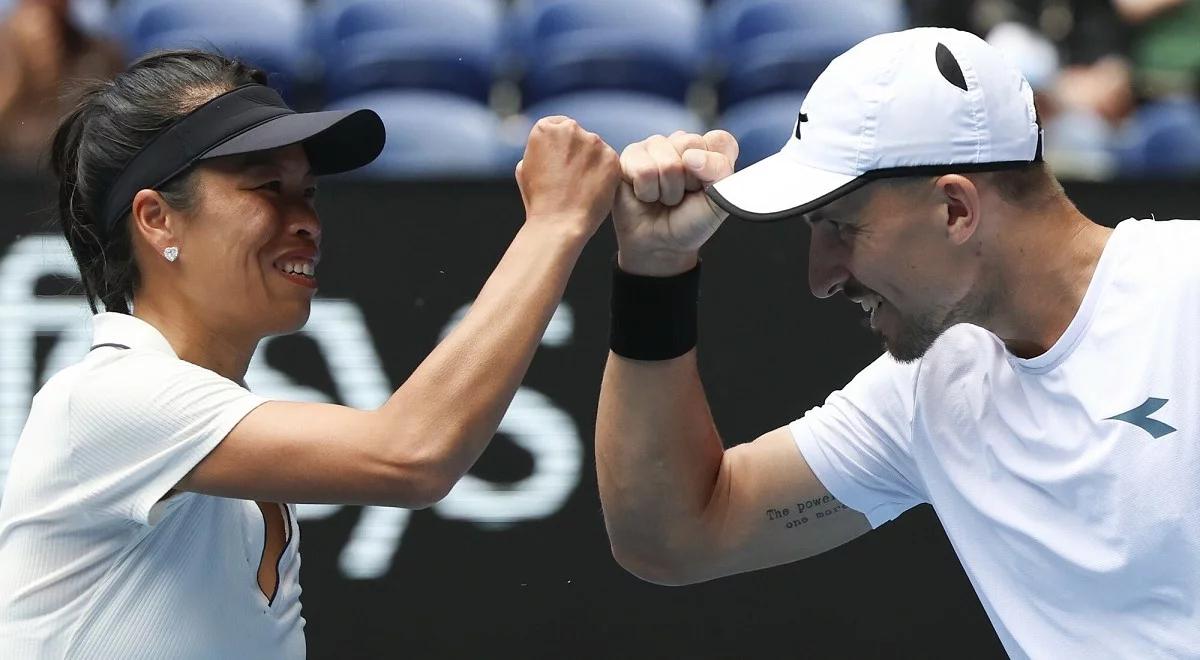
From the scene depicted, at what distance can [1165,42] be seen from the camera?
509 centimetres

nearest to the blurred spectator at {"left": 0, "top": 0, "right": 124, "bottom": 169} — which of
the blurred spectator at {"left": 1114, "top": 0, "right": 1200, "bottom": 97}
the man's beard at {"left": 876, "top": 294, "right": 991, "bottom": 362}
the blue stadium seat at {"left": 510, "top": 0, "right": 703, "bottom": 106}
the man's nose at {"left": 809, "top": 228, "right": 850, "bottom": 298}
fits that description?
the blue stadium seat at {"left": 510, "top": 0, "right": 703, "bottom": 106}

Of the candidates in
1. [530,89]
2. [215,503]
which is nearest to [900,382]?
[215,503]

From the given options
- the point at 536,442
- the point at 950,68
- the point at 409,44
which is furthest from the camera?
the point at 409,44

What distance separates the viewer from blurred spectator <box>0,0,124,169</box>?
4.42 metres

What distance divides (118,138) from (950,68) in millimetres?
1125

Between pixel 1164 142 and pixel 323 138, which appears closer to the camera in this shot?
pixel 323 138

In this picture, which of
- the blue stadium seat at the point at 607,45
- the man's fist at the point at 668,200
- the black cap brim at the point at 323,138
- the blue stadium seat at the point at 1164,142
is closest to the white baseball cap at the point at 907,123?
the man's fist at the point at 668,200

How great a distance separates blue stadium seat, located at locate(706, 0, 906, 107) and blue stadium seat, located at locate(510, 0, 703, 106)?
104mm

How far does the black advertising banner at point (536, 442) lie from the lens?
3307mm

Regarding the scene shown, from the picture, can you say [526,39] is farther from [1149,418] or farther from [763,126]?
[1149,418]

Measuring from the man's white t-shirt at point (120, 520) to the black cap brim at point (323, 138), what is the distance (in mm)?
278

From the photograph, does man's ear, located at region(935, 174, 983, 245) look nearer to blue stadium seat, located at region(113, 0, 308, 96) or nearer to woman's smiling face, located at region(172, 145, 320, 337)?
woman's smiling face, located at region(172, 145, 320, 337)

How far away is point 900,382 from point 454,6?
3092 mm

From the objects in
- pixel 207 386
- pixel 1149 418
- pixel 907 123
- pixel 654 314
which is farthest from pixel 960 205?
pixel 207 386
